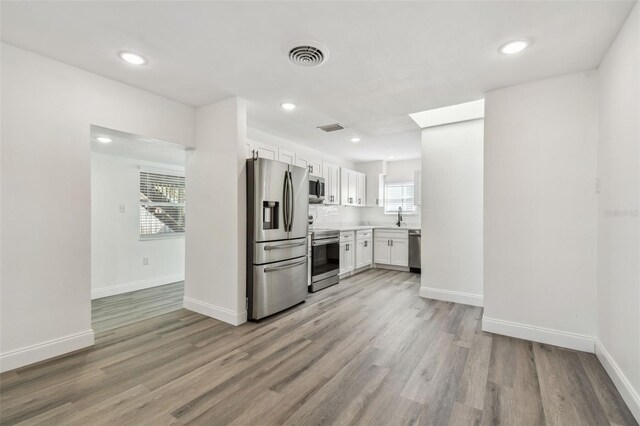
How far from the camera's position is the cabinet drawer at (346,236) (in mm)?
5295

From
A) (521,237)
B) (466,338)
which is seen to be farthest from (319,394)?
(521,237)

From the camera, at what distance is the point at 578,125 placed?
258 cm

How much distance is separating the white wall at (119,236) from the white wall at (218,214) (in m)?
1.18

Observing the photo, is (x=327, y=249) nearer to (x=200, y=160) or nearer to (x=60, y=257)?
(x=200, y=160)

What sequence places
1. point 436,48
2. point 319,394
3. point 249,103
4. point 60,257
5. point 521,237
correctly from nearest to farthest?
1. point 319,394
2. point 436,48
3. point 60,257
4. point 521,237
5. point 249,103

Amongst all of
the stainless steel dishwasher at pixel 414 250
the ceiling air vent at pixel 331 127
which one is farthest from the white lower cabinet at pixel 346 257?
the ceiling air vent at pixel 331 127

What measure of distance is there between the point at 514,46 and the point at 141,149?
4557 mm

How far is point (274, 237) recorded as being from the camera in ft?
11.3

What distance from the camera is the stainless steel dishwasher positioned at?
229 inches

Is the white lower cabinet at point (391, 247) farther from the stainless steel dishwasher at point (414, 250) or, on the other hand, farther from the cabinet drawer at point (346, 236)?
the cabinet drawer at point (346, 236)

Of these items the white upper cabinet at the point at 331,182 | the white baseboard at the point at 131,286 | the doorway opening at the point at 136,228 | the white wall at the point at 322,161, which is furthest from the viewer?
the white upper cabinet at the point at 331,182

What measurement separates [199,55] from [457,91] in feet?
8.29

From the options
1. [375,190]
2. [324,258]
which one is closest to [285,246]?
[324,258]

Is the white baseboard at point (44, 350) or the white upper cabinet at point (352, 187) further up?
the white upper cabinet at point (352, 187)
